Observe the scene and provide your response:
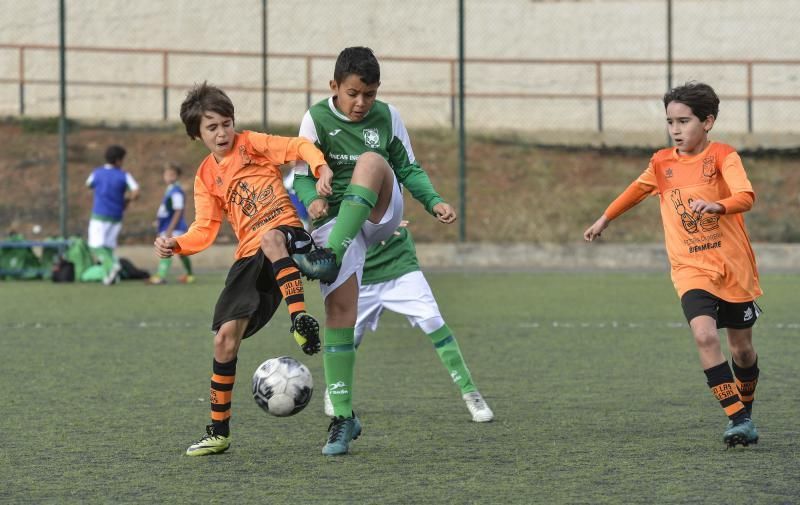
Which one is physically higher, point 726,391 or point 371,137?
point 371,137

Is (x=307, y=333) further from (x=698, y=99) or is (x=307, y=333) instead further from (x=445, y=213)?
(x=698, y=99)

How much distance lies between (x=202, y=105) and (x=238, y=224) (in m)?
0.52

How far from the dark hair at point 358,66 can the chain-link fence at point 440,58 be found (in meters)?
18.6

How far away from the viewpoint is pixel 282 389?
557 centimetres

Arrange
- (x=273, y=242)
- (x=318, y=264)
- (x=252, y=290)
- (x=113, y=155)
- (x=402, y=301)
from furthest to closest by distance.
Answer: (x=113, y=155) → (x=402, y=301) → (x=252, y=290) → (x=273, y=242) → (x=318, y=264)

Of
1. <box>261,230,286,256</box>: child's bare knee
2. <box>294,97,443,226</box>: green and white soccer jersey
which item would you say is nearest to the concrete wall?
<box>294,97,443,226</box>: green and white soccer jersey

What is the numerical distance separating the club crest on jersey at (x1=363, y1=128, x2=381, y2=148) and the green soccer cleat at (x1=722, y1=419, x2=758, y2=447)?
73.5 inches

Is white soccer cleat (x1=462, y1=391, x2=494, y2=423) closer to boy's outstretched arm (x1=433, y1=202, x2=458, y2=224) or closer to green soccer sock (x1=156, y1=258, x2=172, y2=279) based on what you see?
boy's outstretched arm (x1=433, y1=202, x2=458, y2=224)

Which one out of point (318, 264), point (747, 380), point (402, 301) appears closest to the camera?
point (318, 264)

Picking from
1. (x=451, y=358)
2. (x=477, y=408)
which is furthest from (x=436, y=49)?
(x=477, y=408)

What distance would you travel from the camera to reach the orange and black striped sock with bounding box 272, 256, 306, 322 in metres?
5.31

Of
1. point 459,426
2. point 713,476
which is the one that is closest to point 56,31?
point 459,426

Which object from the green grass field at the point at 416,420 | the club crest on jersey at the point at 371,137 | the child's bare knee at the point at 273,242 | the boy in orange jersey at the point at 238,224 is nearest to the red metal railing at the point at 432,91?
the green grass field at the point at 416,420

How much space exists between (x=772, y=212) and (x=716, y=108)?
15.7 meters
